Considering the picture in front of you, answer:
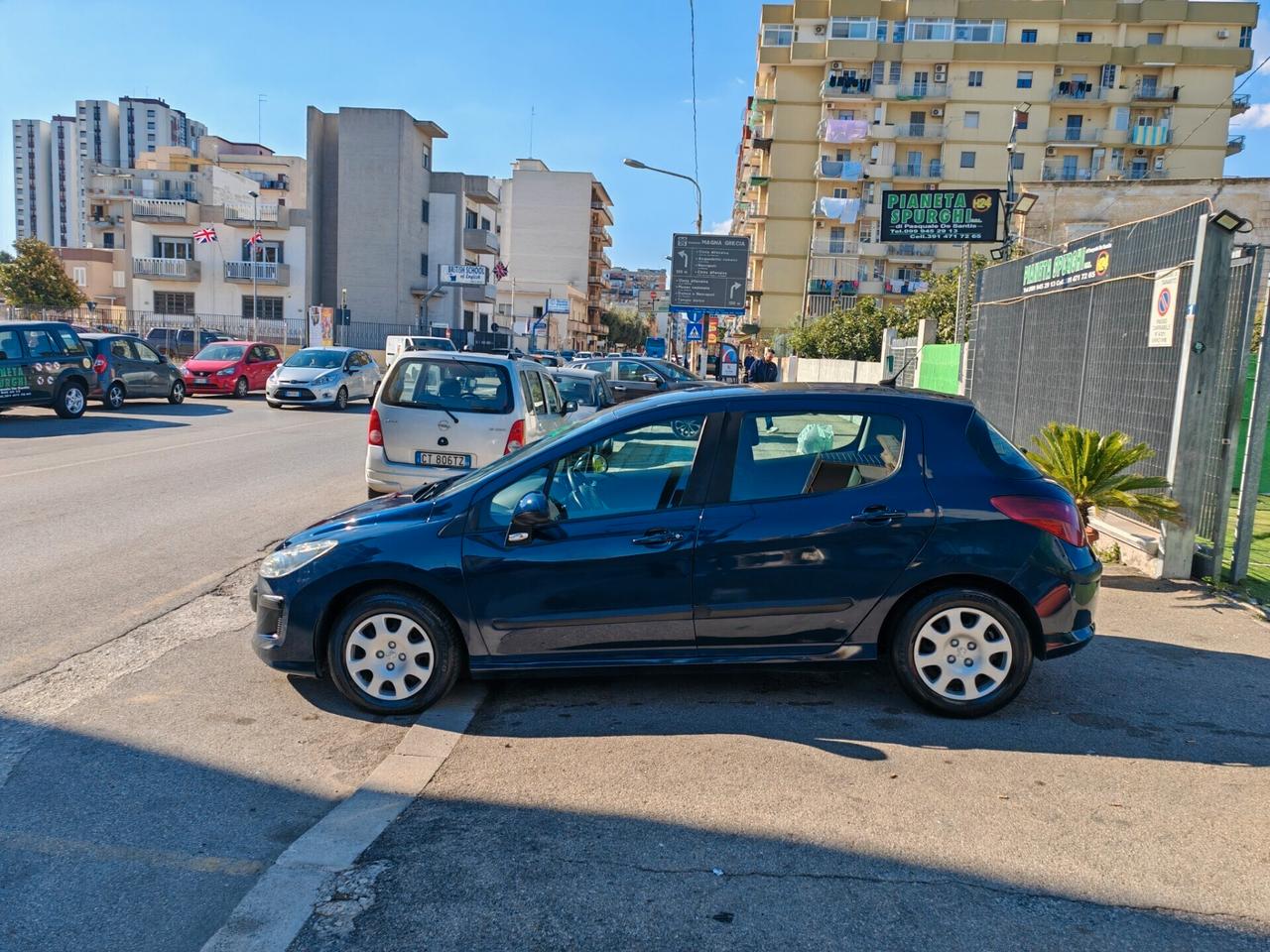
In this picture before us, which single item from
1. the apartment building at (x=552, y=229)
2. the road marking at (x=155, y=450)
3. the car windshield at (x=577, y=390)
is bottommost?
the road marking at (x=155, y=450)

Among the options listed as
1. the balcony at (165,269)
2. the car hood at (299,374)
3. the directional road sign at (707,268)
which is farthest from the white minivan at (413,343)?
the balcony at (165,269)

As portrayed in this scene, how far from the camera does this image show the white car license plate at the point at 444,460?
943 cm

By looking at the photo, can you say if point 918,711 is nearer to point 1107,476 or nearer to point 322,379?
point 1107,476

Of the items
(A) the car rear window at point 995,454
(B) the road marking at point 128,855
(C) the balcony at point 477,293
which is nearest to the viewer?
(B) the road marking at point 128,855

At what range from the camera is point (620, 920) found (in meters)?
3.00

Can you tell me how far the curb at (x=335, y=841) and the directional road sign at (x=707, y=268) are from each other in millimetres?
32517

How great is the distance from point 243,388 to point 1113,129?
61.6 m

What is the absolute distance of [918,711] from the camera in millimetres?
4887

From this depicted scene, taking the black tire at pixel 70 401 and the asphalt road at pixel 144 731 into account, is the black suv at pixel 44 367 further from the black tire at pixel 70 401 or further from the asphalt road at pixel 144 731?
the asphalt road at pixel 144 731

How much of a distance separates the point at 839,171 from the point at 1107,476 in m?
63.3

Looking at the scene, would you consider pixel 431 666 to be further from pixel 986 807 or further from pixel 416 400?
pixel 416 400

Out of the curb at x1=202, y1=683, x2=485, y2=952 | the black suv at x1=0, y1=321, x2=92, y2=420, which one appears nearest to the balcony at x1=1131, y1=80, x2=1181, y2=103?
the black suv at x1=0, y1=321, x2=92, y2=420

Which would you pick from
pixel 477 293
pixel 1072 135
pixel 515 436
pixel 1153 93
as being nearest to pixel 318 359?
pixel 515 436

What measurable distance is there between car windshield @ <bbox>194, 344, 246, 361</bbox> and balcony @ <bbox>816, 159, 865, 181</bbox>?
49202 millimetres
